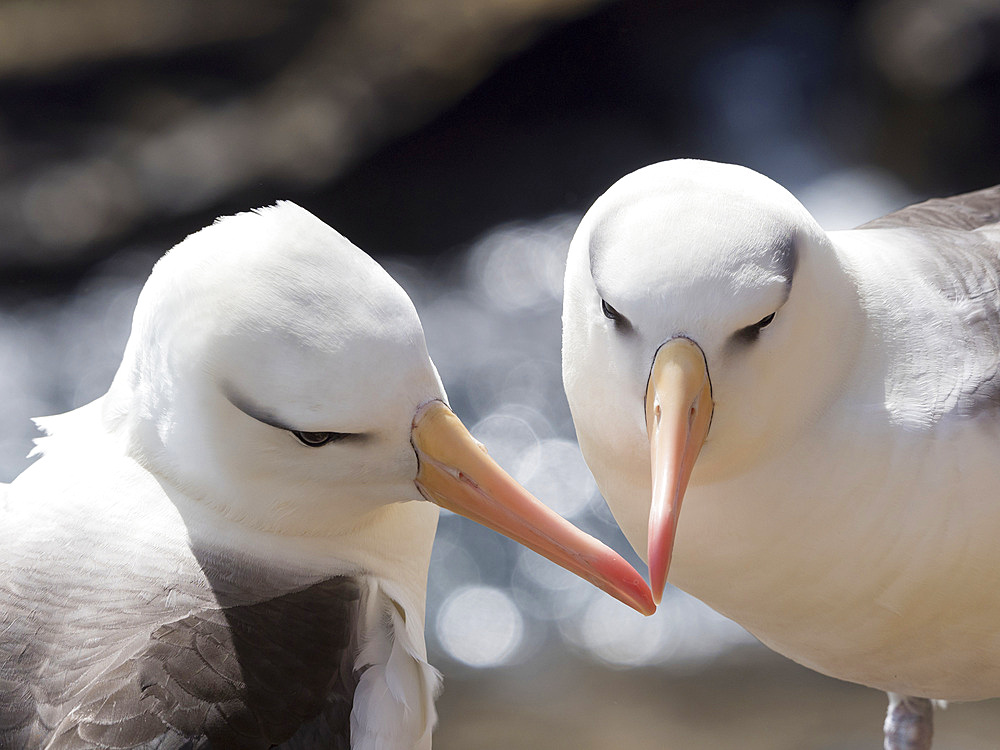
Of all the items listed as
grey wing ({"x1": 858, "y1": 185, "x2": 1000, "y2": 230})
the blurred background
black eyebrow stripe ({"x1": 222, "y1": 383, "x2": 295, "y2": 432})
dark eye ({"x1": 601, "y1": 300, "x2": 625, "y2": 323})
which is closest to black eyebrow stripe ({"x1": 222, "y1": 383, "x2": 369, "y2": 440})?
black eyebrow stripe ({"x1": 222, "y1": 383, "x2": 295, "y2": 432})

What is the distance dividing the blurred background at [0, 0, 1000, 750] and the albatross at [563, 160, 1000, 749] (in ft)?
11.0

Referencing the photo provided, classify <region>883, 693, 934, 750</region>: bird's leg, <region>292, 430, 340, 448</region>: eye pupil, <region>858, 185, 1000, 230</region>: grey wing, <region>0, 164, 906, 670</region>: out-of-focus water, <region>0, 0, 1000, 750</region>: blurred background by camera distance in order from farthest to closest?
<region>0, 0, 1000, 750</region>: blurred background
<region>0, 164, 906, 670</region>: out-of-focus water
<region>883, 693, 934, 750</region>: bird's leg
<region>858, 185, 1000, 230</region>: grey wing
<region>292, 430, 340, 448</region>: eye pupil

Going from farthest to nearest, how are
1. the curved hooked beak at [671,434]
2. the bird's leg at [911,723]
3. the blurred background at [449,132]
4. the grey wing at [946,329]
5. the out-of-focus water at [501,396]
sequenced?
the blurred background at [449,132]
the out-of-focus water at [501,396]
the bird's leg at [911,723]
the grey wing at [946,329]
the curved hooked beak at [671,434]

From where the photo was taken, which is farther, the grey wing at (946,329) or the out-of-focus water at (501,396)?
the out-of-focus water at (501,396)

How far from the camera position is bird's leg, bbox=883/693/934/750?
2.96 m

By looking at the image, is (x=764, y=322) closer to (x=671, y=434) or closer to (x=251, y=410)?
(x=671, y=434)

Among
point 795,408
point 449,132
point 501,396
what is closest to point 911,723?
point 795,408

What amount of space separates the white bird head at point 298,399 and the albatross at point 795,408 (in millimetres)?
270

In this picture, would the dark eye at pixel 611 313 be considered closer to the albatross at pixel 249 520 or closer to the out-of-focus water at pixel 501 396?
the albatross at pixel 249 520

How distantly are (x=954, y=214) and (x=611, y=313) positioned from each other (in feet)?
3.62

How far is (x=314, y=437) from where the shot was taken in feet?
6.10

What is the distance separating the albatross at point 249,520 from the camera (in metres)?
1.79

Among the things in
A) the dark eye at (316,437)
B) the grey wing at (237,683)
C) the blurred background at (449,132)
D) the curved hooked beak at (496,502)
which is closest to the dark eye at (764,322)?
the curved hooked beak at (496,502)

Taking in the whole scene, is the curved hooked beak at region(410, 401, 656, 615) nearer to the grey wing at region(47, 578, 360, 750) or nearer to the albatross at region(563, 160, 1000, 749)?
the albatross at region(563, 160, 1000, 749)
